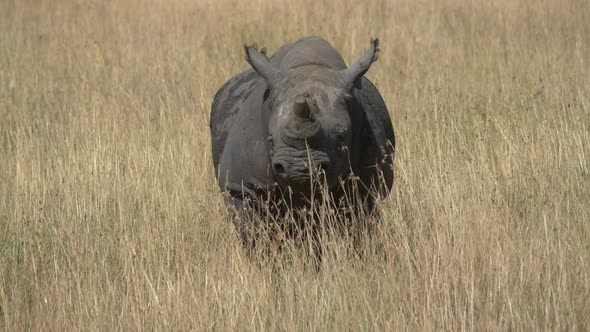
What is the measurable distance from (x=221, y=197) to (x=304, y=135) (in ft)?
4.51

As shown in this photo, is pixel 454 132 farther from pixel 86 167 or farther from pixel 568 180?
pixel 86 167

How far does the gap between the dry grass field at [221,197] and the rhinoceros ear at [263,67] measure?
89 centimetres

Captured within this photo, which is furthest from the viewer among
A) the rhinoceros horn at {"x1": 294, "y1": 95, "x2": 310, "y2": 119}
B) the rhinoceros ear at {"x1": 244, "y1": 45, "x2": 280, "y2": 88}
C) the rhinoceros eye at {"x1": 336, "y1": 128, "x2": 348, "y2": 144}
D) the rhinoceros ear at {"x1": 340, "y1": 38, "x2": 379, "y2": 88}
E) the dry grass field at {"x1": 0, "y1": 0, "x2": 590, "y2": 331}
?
the rhinoceros ear at {"x1": 244, "y1": 45, "x2": 280, "y2": 88}

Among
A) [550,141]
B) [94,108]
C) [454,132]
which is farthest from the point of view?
[94,108]

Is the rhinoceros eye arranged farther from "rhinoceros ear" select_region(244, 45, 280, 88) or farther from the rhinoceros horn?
"rhinoceros ear" select_region(244, 45, 280, 88)

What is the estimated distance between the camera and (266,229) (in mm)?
5625

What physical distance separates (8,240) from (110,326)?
145cm

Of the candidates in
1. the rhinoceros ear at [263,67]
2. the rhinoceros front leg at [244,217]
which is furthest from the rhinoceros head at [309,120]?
the rhinoceros front leg at [244,217]

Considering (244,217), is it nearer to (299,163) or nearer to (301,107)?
(299,163)

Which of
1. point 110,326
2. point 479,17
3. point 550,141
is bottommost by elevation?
point 110,326

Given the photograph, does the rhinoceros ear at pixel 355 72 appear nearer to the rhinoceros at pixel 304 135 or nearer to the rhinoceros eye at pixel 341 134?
the rhinoceros at pixel 304 135

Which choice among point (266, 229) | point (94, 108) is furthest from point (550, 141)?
point (94, 108)

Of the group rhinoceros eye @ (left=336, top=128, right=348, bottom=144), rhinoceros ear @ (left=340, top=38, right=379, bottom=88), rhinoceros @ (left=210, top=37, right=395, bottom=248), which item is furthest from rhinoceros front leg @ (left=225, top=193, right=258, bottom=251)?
rhinoceros ear @ (left=340, top=38, right=379, bottom=88)

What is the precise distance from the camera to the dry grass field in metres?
4.73
